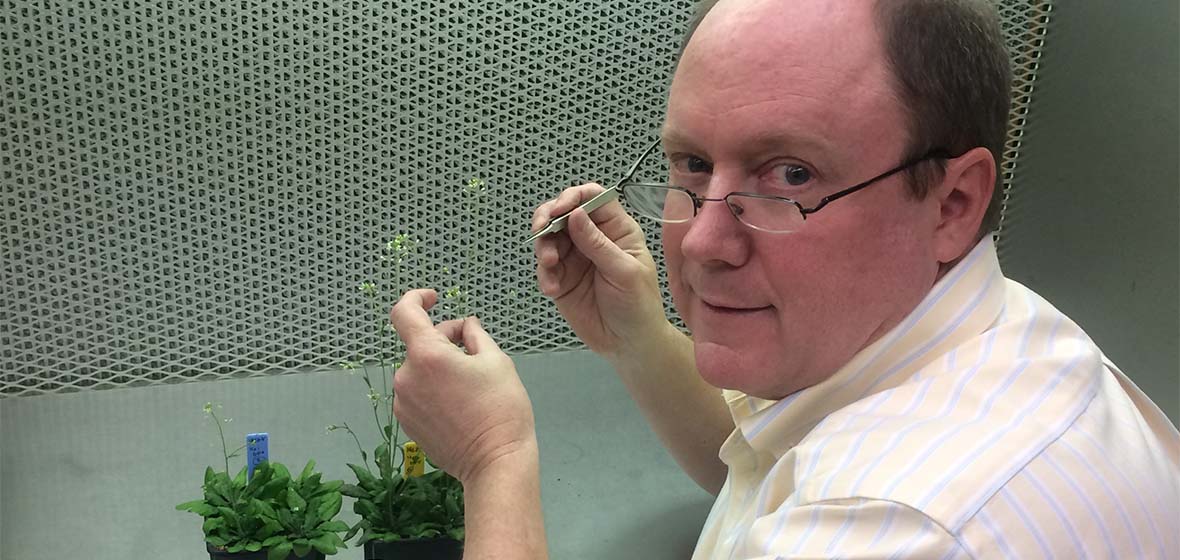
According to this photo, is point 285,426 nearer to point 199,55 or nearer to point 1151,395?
point 199,55

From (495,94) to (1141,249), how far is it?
1.06m

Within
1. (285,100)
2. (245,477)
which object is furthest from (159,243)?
(245,477)

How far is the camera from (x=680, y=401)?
43.2 inches

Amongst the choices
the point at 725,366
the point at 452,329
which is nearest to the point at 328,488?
the point at 452,329

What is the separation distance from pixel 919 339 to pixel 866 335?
0.13 feet

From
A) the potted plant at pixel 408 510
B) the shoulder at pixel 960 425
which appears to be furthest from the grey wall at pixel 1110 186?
the potted plant at pixel 408 510

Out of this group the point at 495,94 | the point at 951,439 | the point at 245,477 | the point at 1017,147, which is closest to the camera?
the point at 951,439

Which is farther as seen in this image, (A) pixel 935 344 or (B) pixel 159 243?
(B) pixel 159 243

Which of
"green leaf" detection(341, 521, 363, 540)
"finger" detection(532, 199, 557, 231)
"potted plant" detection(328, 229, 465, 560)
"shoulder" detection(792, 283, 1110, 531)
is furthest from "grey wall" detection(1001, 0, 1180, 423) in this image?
"green leaf" detection(341, 521, 363, 540)

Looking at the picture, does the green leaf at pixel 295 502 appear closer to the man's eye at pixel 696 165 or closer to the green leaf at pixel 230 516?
the green leaf at pixel 230 516

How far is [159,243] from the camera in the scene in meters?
1.38

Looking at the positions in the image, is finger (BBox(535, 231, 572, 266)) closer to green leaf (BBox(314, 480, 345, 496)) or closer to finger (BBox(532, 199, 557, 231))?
finger (BBox(532, 199, 557, 231))

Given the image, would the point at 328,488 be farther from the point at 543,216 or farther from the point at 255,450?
the point at 543,216

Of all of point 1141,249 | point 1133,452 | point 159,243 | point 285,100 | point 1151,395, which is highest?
point 285,100
